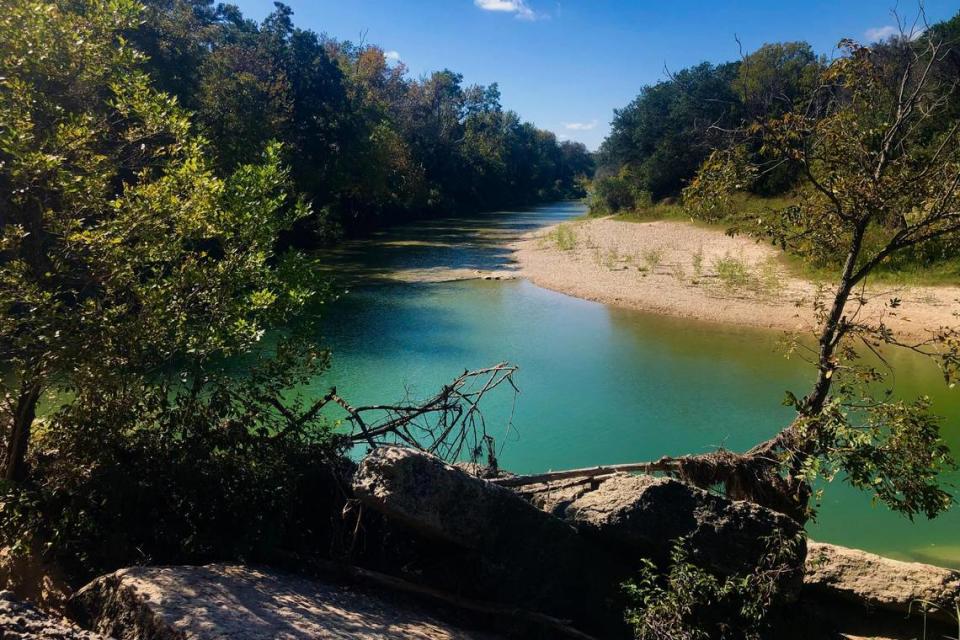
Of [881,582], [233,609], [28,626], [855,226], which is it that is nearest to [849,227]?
[855,226]

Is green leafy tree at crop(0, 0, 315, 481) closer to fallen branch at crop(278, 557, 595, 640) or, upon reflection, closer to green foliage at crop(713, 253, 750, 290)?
fallen branch at crop(278, 557, 595, 640)

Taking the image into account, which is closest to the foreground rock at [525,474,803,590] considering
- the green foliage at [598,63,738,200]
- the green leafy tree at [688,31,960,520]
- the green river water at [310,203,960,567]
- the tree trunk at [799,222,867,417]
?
the green leafy tree at [688,31,960,520]

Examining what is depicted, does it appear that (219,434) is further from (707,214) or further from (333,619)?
(707,214)

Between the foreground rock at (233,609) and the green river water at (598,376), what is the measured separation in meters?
5.16

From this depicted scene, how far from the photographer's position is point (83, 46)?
4887 millimetres

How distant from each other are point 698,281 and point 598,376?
8.97 meters

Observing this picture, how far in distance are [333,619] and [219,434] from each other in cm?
193

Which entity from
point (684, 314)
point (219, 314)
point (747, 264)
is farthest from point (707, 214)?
point (747, 264)

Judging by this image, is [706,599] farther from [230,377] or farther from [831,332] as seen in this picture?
[230,377]

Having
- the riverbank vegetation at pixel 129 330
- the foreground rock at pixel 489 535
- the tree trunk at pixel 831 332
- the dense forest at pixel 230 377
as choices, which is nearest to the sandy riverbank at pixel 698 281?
the tree trunk at pixel 831 332

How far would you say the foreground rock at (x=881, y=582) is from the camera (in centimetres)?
513

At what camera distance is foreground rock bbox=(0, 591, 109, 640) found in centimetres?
283

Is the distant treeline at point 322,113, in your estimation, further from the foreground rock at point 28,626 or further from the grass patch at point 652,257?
the grass patch at point 652,257

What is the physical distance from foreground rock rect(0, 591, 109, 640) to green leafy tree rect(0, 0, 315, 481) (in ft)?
5.59
